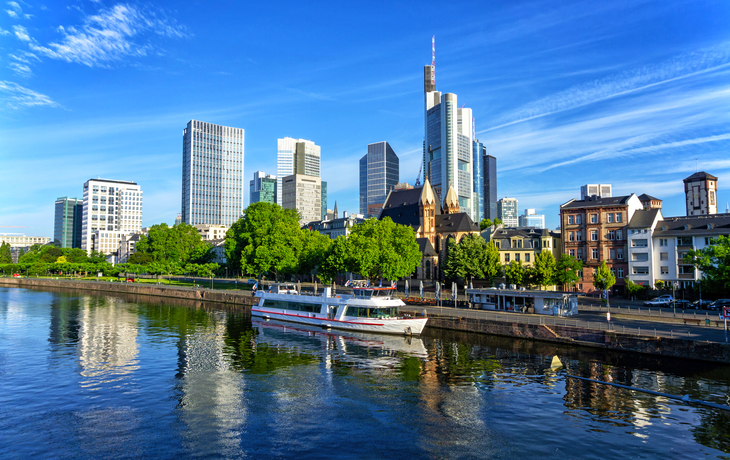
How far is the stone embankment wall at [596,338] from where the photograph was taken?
130 feet

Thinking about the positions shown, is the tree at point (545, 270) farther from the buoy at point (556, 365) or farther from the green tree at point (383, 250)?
the buoy at point (556, 365)

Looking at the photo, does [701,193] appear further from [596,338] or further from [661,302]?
[596,338]

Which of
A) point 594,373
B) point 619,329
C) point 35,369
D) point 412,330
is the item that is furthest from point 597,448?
point 35,369

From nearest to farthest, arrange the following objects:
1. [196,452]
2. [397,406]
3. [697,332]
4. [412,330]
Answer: [196,452]
[397,406]
[697,332]
[412,330]

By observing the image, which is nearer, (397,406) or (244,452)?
(244,452)

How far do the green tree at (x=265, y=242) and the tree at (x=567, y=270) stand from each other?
175ft

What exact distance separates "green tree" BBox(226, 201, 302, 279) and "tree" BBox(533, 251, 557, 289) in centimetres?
5006

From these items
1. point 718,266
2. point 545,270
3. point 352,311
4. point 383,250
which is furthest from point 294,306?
point 718,266

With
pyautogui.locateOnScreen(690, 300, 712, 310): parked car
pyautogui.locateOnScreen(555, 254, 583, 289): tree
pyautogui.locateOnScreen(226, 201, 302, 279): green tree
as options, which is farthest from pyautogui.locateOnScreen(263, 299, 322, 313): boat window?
pyautogui.locateOnScreen(690, 300, 712, 310): parked car

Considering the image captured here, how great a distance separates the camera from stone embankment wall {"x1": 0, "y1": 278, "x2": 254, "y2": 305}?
314ft

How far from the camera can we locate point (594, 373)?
37250mm

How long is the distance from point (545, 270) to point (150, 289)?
93659 millimetres

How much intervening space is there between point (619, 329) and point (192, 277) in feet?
405

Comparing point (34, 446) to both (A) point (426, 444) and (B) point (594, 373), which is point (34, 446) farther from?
(B) point (594, 373)
